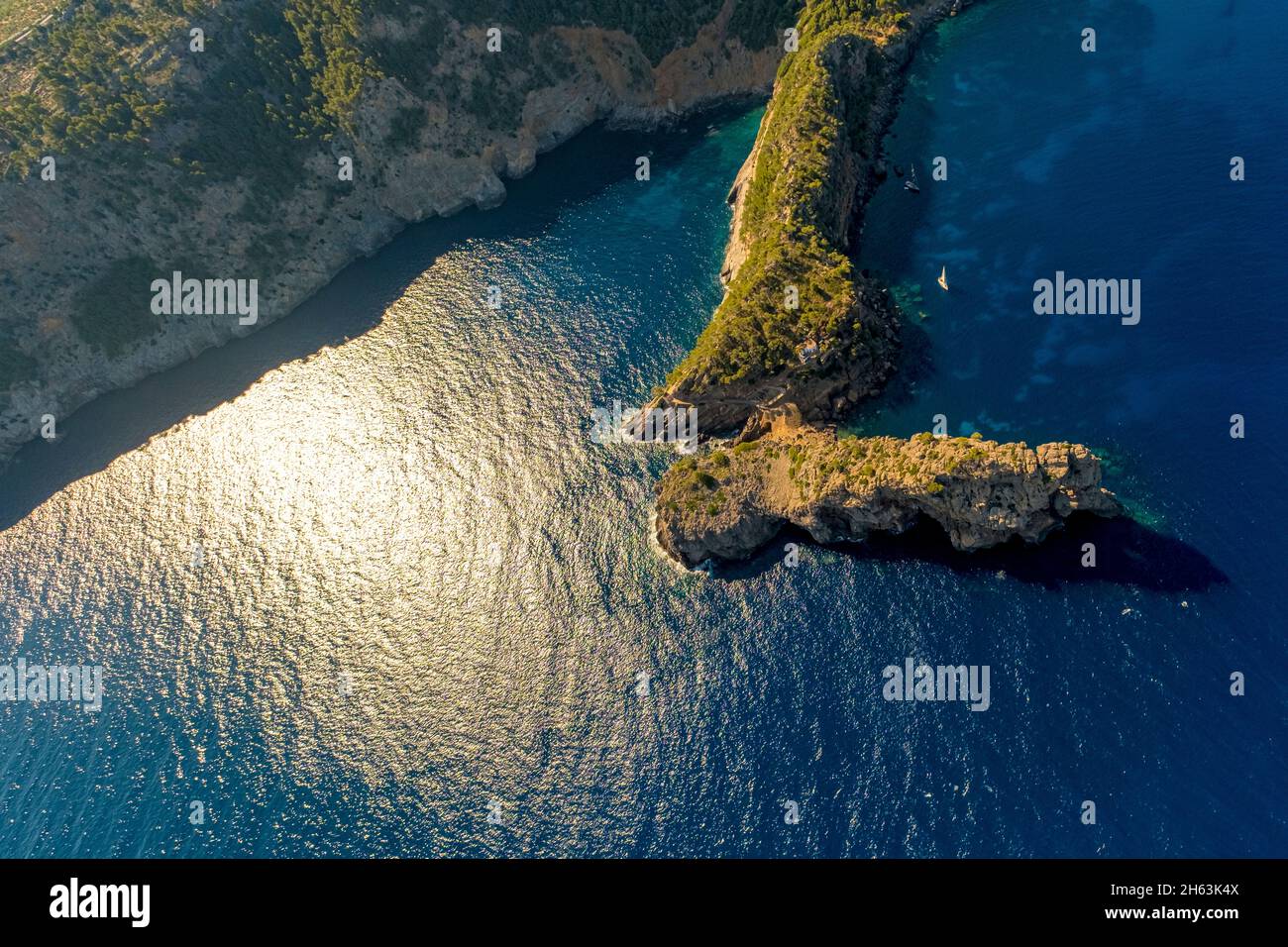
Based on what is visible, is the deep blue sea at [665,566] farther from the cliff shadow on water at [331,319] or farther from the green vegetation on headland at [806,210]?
the green vegetation on headland at [806,210]

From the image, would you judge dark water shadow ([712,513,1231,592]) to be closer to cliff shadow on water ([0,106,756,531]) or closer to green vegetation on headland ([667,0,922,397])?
green vegetation on headland ([667,0,922,397])

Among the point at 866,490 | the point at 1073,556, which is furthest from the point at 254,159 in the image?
the point at 1073,556

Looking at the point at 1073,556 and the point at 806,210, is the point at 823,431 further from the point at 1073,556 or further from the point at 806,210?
the point at 806,210

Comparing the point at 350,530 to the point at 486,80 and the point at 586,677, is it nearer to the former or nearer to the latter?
the point at 586,677

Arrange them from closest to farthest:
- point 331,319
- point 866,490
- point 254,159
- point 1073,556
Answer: point 1073,556
point 866,490
point 331,319
point 254,159

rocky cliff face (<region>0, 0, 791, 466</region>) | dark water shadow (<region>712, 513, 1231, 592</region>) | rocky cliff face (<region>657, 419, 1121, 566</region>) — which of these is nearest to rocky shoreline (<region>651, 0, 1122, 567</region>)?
rocky cliff face (<region>657, 419, 1121, 566</region>)

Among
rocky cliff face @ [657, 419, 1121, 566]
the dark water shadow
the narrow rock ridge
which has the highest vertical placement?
the narrow rock ridge
